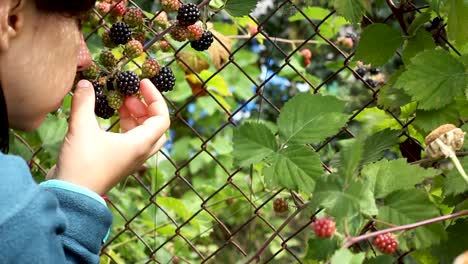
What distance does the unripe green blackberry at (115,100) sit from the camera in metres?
1.64

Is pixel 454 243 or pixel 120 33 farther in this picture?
pixel 120 33

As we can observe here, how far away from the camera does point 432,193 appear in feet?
6.03

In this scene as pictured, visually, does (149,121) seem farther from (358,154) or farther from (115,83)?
(358,154)

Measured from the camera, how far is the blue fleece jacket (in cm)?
123

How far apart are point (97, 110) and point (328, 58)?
4.10 m

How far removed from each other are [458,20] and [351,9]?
7.9 inches

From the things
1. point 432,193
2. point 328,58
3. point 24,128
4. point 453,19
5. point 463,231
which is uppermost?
point 453,19

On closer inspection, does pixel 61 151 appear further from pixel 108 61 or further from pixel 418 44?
pixel 418 44

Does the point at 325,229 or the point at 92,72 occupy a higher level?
the point at 325,229

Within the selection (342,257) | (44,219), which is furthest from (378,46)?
(44,219)

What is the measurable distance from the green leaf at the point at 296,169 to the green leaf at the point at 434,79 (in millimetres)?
250

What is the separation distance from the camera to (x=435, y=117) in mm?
1718

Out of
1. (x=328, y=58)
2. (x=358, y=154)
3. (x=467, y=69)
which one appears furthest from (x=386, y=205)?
(x=328, y=58)

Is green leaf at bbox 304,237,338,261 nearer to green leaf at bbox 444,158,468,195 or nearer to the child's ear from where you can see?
green leaf at bbox 444,158,468,195
